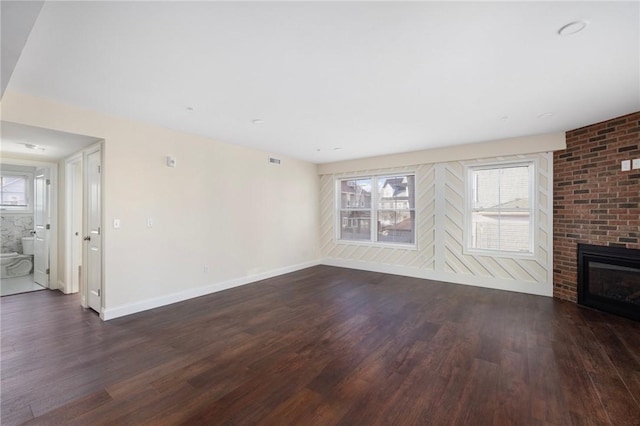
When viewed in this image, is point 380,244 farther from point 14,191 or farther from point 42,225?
point 14,191

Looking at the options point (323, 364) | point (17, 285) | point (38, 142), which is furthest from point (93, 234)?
point (323, 364)

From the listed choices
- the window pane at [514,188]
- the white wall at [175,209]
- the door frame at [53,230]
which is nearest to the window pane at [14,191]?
the door frame at [53,230]

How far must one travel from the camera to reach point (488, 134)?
4.25 meters

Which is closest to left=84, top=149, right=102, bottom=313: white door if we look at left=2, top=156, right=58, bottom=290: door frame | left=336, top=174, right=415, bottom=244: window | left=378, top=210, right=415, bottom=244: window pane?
left=2, top=156, right=58, bottom=290: door frame

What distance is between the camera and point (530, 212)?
446cm

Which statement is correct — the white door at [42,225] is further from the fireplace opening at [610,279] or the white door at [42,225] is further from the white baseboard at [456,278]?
the fireplace opening at [610,279]

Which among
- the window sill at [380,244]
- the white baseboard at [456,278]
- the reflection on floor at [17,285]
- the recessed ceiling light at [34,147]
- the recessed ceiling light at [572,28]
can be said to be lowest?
the reflection on floor at [17,285]

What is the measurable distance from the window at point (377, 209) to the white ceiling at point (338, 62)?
2.32 meters

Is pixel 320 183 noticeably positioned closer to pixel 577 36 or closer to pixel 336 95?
pixel 336 95

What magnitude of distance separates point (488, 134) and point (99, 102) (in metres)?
5.27

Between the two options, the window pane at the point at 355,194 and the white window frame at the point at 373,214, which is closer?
the white window frame at the point at 373,214

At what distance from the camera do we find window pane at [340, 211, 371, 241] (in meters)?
6.42

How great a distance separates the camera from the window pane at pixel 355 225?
642cm

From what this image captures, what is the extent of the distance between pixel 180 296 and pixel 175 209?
4.30ft
